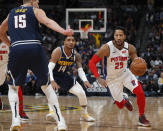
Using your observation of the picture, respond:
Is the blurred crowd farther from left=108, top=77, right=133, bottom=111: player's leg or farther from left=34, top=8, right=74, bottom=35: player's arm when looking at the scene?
left=34, top=8, right=74, bottom=35: player's arm

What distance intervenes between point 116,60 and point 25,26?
2.33 metres

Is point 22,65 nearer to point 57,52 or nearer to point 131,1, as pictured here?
point 57,52

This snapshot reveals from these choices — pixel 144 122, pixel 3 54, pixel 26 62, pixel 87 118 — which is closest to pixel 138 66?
pixel 144 122

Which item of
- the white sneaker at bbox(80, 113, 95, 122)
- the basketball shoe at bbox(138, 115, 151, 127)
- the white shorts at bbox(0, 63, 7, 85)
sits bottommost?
the white sneaker at bbox(80, 113, 95, 122)

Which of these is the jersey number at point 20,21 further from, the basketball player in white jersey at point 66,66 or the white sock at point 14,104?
the basketball player in white jersey at point 66,66

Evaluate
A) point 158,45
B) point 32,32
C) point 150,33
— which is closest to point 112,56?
point 32,32

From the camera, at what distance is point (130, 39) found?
1808 centimetres

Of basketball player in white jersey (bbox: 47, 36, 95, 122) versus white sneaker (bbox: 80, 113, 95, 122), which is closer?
white sneaker (bbox: 80, 113, 95, 122)

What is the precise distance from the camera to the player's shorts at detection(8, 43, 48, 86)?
4.81m

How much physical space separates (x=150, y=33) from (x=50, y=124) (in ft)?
45.1

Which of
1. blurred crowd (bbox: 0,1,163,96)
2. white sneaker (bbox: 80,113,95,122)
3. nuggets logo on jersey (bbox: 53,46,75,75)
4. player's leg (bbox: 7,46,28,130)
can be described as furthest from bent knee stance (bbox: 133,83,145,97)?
blurred crowd (bbox: 0,1,163,96)

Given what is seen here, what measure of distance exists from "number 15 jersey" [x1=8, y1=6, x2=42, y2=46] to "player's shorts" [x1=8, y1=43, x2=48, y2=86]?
97mm

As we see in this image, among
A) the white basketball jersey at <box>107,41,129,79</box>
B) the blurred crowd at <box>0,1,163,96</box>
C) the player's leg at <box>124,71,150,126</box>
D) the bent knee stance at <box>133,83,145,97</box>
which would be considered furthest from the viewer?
the blurred crowd at <box>0,1,163,96</box>

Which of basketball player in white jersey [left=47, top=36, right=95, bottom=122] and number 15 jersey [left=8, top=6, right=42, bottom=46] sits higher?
number 15 jersey [left=8, top=6, right=42, bottom=46]
